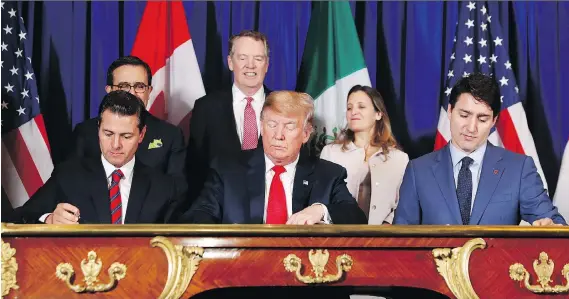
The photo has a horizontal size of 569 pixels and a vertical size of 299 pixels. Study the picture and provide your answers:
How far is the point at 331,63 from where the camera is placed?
600cm

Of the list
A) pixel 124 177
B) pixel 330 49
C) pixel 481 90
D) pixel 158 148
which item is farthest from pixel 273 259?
pixel 330 49

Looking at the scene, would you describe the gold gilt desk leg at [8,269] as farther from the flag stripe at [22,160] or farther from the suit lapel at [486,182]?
the suit lapel at [486,182]

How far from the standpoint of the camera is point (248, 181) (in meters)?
4.66

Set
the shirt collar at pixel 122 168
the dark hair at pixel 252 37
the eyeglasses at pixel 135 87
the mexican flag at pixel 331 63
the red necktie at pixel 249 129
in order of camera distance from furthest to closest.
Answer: the mexican flag at pixel 331 63 < the red necktie at pixel 249 129 < the dark hair at pixel 252 37 < the eyeglasses at pixel 135 87 < the shirt collar at pixel 122 168

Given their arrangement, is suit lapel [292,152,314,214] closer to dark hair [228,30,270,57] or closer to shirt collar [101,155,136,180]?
shirt collar [101,155,136,180]

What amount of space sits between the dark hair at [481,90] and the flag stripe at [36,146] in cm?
252

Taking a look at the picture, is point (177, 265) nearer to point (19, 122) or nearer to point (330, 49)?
point (19, 122)

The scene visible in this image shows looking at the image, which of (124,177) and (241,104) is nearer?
(124,177)

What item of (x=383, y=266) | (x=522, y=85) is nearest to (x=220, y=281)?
(x=383, y=266)

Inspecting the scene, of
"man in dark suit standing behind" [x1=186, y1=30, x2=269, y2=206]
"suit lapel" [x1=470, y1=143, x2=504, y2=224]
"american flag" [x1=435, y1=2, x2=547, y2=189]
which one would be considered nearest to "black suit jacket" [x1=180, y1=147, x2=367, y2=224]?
"suit lapel" [x1=470, y1=143, x2=504, y2=224]

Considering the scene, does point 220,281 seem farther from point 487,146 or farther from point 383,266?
point 487,146

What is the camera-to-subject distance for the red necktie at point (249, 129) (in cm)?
558

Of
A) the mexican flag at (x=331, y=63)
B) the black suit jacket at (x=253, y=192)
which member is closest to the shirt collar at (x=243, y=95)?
the mexican flag at (x=331, y=63)

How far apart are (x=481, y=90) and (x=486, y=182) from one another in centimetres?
52
